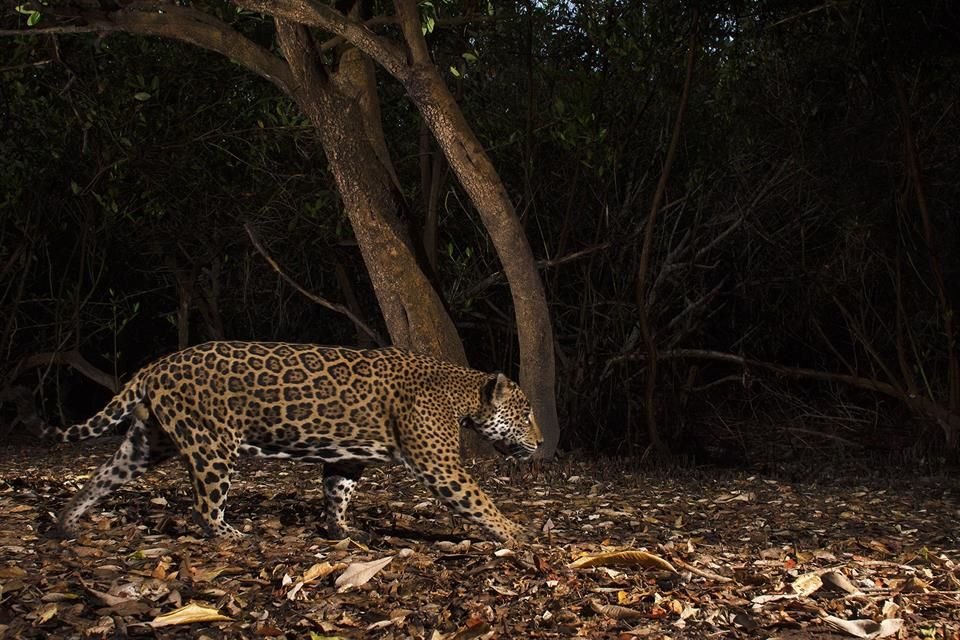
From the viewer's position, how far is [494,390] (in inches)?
259

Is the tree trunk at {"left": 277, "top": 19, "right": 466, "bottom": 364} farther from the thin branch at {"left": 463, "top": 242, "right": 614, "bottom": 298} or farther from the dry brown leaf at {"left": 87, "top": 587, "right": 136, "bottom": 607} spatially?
the dry brown leaf at {"left": 87, "top": 587, "right": 136, "bottom": 607}

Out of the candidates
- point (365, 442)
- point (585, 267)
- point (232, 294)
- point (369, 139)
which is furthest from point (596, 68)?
point (365, 442)

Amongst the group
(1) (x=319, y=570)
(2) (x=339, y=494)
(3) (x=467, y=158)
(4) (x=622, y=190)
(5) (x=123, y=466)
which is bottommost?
(1) (x=319, y=570)

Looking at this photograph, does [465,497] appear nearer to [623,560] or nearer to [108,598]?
[623,560]

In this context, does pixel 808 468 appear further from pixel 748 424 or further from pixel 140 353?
pixel 140 353

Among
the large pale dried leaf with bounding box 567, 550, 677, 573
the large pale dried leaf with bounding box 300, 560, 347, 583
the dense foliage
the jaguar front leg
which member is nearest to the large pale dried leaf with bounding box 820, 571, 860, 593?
the large pale dried leaf with bounding box 567, 550, 677, 573

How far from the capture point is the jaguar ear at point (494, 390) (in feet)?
21.6

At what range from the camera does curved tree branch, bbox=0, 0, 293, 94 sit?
874cm

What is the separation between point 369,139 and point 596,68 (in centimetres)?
282

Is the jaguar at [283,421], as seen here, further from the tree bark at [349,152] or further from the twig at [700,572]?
the tree bark at [349,152]

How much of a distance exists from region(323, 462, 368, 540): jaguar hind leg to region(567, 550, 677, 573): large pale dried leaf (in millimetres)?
1478

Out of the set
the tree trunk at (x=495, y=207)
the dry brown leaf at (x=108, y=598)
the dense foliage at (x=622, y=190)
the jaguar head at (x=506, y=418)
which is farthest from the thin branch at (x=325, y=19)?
the dry brown leaf at (x=108, y=598)

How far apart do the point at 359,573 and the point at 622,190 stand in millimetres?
7883

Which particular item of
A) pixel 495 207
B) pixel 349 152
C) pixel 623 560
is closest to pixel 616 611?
pixel 623 560
